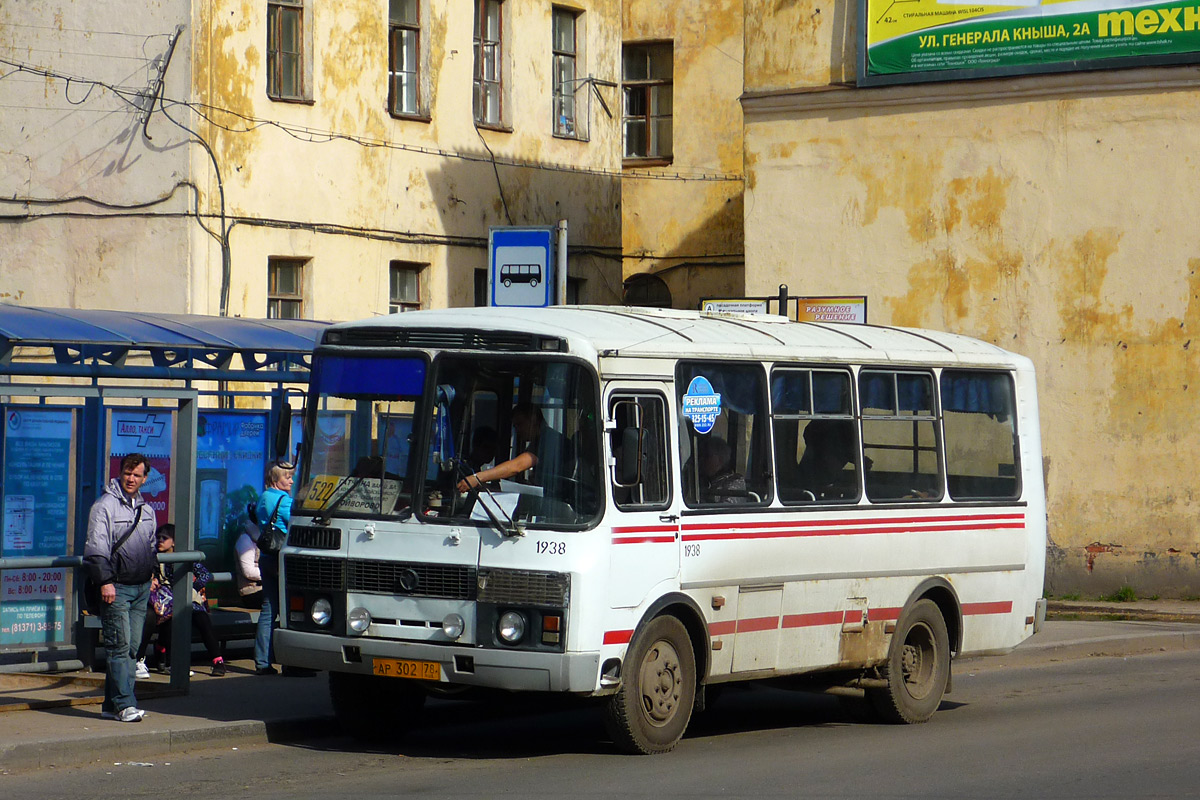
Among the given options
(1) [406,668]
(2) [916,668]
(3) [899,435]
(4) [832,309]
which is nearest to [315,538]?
(1) [406,668]

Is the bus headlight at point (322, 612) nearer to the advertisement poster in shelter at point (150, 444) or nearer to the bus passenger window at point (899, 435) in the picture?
the advertisement poster in shelter at point (150, 444)

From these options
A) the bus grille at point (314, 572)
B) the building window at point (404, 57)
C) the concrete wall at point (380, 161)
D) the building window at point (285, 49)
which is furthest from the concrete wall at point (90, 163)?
the bus grille at point (314, 572)

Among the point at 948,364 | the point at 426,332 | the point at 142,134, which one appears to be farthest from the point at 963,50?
the point at 426,332

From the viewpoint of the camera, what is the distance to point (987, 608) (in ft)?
42.0

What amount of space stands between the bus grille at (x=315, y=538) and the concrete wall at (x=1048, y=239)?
12.3 metres

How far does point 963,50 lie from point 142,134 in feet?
35.1

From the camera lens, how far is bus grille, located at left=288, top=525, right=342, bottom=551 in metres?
10.2

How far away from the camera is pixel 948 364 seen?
12734 mm

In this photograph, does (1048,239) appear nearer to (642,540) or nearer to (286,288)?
(286,288)

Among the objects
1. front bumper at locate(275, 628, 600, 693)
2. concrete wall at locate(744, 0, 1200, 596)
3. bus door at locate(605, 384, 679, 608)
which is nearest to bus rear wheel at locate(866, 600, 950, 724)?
bus door at locate(605, 384, 679, 608)

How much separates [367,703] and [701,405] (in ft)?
9.13

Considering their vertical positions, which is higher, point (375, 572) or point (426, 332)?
point (426, 332)

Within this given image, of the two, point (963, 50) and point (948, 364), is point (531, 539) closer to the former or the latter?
point (948, 364)

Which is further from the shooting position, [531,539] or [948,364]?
[948,364]
